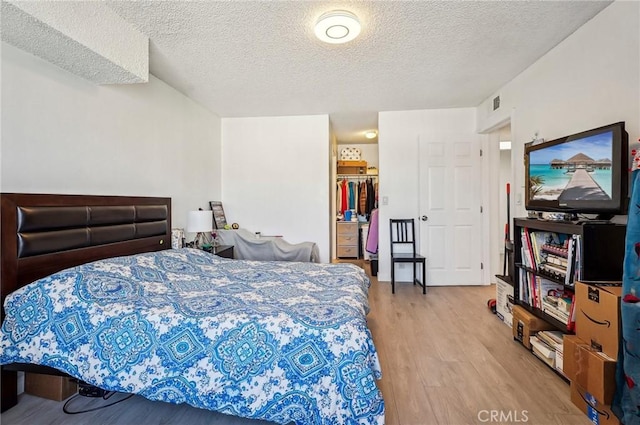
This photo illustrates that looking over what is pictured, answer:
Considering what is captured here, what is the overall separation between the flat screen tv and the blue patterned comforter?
1644 millimetres

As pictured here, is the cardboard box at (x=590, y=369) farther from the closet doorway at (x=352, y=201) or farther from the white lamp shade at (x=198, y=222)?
the closet doorway at (x=352, y=201)

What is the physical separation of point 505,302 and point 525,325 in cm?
55

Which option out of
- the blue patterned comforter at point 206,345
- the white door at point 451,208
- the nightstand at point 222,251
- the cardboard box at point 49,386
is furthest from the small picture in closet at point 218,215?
the white door at point 451,208

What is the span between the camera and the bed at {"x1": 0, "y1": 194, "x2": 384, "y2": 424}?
1295 mm

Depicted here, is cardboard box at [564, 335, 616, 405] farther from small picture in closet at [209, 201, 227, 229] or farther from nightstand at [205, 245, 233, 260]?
small picture in closet at [209, 201, 227, 229]

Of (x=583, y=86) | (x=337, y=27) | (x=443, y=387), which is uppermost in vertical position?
(x=337, y=27)

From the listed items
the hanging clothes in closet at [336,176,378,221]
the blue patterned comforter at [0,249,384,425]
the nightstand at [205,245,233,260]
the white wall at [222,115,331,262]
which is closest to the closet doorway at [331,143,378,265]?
the hanging clothes in closet at [336,176,378,221]

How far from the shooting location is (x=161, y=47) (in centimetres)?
233

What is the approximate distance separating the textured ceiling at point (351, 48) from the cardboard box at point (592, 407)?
237cm

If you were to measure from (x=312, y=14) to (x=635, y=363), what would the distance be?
2611 millimetres

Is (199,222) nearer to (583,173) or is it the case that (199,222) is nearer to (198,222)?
(198,222)

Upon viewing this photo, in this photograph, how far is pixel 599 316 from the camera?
1.54 meters

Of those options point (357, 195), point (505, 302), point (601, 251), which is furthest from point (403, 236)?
point (601, 251)

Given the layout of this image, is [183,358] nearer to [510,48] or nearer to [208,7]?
[208,7]
